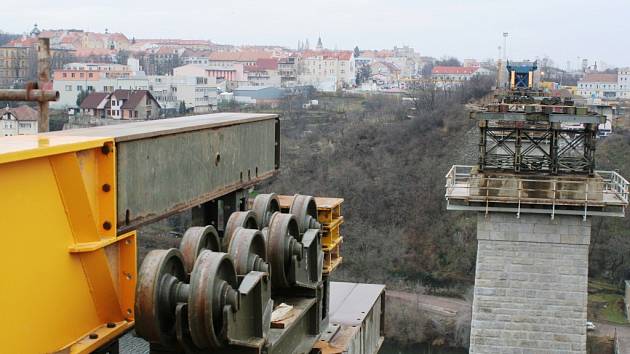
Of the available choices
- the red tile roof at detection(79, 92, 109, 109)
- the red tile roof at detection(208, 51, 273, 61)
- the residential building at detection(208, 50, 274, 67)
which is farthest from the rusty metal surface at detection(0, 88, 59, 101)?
the red tile roof at detection(208, 51, 273, 61)

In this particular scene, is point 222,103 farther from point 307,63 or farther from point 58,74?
point 307,63

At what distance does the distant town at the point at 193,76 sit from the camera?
53.0m

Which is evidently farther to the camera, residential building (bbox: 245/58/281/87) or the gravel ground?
residential building (bbox: 245/58/281/87)

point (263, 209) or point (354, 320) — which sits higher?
point (263, 209)

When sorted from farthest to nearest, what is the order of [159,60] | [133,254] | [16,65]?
[159,60] < [16,65] < [133,254]

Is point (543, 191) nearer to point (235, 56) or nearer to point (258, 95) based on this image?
point (258, 95)

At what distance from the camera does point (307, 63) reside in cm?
11456

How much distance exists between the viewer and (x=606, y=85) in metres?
98.9

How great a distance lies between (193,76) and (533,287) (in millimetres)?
67613

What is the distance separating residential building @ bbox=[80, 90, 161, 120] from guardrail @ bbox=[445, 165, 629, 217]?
3201 centimetres

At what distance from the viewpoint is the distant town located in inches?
2088

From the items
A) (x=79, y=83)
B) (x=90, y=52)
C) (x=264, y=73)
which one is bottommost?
(x=79, y=83)

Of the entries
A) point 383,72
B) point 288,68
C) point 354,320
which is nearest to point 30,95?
point 354,320

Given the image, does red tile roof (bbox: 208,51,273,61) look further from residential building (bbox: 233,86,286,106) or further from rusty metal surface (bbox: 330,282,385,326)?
rusty metal surface (bbox: 330,282,385,326)
